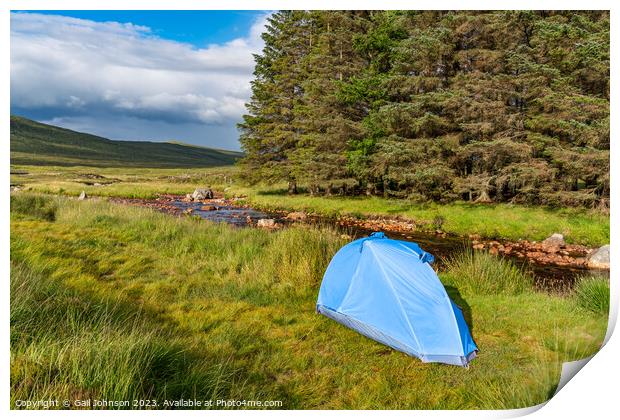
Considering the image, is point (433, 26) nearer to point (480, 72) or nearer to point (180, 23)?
point (480, 72)

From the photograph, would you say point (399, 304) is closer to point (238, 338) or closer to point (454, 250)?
point (238, 338)

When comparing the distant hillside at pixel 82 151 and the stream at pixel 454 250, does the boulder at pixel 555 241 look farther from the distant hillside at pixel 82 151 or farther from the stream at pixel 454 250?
the distant hillside at pixel 82 151

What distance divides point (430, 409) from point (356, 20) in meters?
17.2

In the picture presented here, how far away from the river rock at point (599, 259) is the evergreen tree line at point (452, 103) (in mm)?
1697

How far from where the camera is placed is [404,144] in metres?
15.5

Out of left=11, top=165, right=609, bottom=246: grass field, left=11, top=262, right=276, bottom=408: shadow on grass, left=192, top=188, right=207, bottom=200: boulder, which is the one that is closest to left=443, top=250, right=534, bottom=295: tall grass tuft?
left=11, top=262, right=276, bottom=408: shadow on grass

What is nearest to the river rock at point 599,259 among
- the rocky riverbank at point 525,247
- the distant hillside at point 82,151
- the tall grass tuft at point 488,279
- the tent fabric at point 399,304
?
the rocky riverbank at point 525,247

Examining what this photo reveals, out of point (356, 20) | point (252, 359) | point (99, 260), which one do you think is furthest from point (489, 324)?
point (356, 20)

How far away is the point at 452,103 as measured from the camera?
14789 millimetres

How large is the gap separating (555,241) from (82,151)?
326 ft

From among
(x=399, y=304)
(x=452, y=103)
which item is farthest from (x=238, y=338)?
(x=452, y=103)
